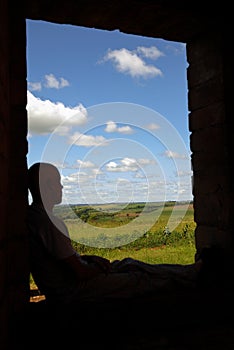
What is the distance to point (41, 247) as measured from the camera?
2.28 m

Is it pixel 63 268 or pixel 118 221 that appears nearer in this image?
pixel 63 268

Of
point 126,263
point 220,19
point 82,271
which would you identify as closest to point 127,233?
point 126,263

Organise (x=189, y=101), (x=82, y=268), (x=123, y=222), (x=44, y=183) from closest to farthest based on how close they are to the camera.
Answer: (x=82, y=268)
(x=44, y=183)
(x=189, y=101)
(x=123, y=222)

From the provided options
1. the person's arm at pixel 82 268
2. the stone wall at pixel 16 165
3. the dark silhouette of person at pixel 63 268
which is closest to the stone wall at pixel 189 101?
the stone wall at pixel 16 165

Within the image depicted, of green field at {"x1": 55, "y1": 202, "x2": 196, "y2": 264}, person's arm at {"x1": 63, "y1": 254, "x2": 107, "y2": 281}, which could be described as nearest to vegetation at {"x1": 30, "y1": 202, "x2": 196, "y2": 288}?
green field at {"x1": 55, "y1": 202, "x2": 196, "y2": 264}

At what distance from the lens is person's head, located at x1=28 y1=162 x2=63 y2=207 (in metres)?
2.38

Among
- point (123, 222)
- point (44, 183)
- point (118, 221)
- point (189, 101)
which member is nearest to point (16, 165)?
point (44, 183)

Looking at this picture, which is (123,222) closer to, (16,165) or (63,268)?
(63,268)

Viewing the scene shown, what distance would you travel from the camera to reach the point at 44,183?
2.40 metres

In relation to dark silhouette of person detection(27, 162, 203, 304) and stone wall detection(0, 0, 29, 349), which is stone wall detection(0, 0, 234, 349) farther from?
dark silhouette of person detection(27, 162, 203, 304)

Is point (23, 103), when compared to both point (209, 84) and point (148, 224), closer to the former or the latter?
point (209, 84)

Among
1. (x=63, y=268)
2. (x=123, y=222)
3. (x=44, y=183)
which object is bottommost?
(x=63, y=268)

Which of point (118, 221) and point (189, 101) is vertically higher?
point (189, 101)

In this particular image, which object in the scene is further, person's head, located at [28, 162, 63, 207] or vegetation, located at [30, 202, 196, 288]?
vegetation, located at [30, 202, 196, 288]
